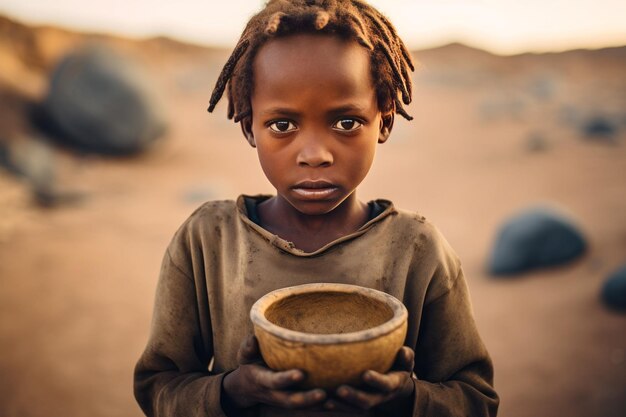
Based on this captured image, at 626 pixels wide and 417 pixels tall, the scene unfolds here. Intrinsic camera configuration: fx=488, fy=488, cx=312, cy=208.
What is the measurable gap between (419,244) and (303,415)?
0.61 metres

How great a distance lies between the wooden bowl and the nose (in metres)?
0.34

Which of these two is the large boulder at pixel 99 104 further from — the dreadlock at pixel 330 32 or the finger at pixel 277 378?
the finger at pixel 277 378

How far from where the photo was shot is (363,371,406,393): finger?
108 cm

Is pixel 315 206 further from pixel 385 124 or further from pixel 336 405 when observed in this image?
pixel 336 405

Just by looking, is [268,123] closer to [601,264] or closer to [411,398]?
[411,398]

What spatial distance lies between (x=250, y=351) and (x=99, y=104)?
11.6m

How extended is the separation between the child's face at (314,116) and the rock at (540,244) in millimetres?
5618

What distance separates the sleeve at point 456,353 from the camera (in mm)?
1514

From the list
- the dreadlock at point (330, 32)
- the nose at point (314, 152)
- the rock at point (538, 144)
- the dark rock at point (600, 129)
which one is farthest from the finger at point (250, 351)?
the dark rock at point (600, 129)

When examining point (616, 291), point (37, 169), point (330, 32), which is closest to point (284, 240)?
point (330, 32)

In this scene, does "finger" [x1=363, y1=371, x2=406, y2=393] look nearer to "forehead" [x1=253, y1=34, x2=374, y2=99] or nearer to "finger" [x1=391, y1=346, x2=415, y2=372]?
"finger" [x1=391, y1=346, x2=415, y2=372]

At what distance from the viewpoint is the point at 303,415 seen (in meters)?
1.29

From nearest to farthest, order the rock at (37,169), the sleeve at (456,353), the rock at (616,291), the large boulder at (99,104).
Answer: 1. the sleeve at (456,353)
2. the rock at (616,291)
3. the rock at (37,169)
4. the large boulder at (99,104)

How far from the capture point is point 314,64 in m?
1.32
